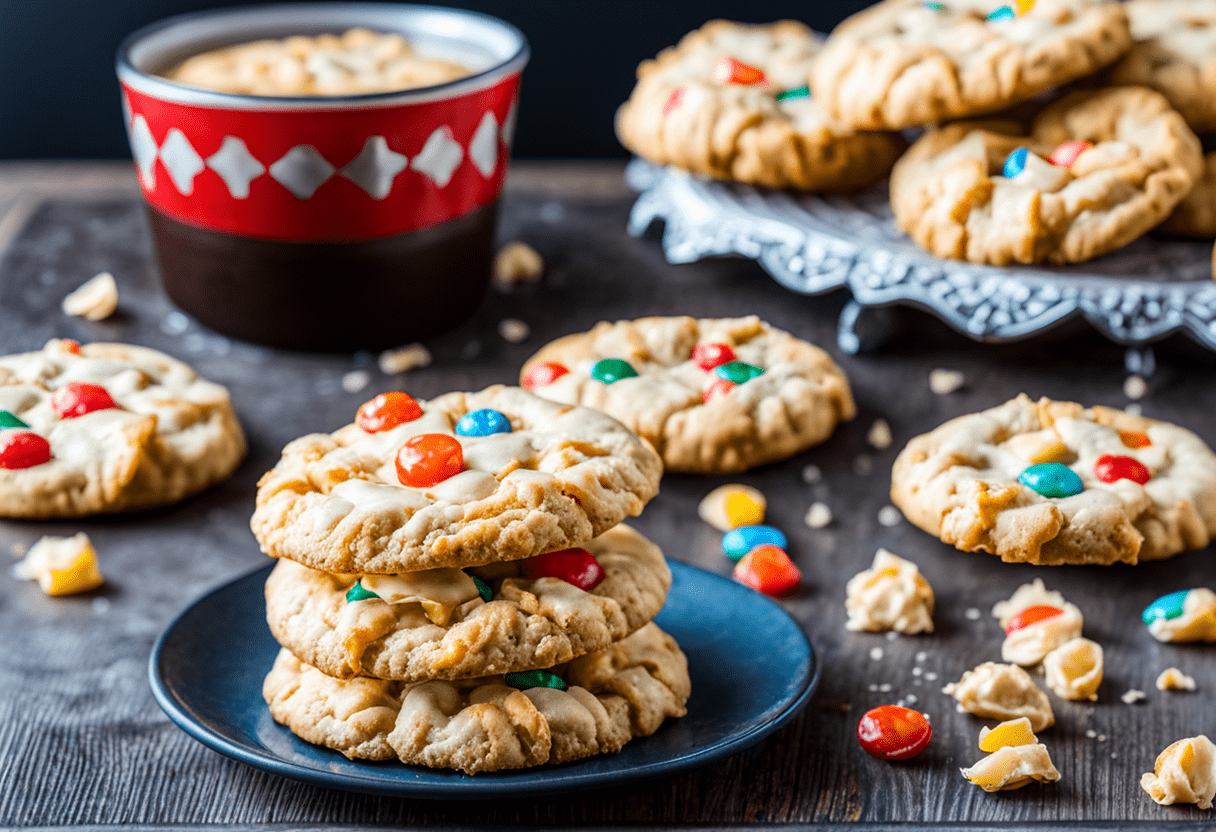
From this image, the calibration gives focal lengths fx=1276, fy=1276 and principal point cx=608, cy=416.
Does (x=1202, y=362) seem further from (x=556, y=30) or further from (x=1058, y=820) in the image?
(x=556, y=30)

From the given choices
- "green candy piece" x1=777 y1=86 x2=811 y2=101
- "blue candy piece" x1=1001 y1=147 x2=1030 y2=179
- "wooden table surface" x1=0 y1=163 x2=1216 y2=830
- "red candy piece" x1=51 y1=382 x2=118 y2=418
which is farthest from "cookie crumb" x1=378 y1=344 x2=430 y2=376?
"blue candy piece" x1=1001 y1=147 x2=1030 y2=179

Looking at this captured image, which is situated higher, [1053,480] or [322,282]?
[1053,480]

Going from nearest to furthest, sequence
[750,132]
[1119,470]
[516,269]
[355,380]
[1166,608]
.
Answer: [1166,608]
[1119,470]
[355,380]
[750,132]
[516,269]

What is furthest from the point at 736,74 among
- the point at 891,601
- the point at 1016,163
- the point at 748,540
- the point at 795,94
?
the point at 891,601

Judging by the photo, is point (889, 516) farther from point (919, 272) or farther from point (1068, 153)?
point (1068, 153)

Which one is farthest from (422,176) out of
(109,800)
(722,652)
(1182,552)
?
(1182,552)

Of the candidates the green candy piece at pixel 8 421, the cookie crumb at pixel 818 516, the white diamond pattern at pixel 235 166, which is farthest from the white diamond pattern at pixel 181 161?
the cookie crumb at pixel 818 516

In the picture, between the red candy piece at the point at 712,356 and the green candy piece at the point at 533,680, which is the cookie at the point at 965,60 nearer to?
the red candy piece at the point at 712,356
